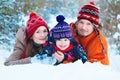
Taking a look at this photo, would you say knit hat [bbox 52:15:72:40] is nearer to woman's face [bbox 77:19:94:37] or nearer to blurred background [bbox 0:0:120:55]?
woman's face [bbox 77:19:94:37]

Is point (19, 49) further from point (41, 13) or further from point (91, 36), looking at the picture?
point (41, 13)

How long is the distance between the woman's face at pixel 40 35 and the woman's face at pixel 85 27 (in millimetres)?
348

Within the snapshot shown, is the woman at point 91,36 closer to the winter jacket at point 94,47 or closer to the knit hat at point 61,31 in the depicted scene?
the winter jacket at point 94,47

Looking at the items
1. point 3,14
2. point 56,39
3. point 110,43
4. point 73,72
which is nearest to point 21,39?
point 56,39

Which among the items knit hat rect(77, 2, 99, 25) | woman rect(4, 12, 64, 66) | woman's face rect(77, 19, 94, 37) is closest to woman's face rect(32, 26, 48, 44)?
woman rect(4, 12, 64, 66)

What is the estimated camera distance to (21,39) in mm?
3482

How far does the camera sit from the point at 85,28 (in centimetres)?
354

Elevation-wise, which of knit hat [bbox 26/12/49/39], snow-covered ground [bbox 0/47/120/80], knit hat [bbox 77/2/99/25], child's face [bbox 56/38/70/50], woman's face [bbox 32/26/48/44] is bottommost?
snow-covered ground [bbox 0/47/120/80]

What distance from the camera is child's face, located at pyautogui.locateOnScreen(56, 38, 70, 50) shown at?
315cm

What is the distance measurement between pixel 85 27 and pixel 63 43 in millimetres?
460

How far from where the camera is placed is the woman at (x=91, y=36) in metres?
3.41

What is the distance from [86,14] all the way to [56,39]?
663 millimetres

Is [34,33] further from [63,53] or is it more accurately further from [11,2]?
[11,2]

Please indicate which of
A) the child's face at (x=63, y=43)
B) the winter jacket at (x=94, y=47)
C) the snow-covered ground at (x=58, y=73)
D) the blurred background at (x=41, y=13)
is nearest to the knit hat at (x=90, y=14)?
the winter jacket at (x=94, y=47)
